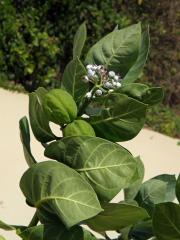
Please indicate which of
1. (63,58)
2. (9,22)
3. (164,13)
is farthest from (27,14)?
(164,13)

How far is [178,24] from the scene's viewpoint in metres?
7.52

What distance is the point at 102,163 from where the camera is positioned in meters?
0.85

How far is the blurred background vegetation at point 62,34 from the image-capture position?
259 inches

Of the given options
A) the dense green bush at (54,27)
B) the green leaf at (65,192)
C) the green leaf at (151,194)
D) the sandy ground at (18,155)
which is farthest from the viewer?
the dense green bush at (54,27)

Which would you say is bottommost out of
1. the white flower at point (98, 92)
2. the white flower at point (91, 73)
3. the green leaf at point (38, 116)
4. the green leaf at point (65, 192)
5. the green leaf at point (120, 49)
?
the green leaf at point (65, 192)

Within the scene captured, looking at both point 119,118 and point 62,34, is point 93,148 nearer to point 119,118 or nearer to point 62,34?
point 119,118

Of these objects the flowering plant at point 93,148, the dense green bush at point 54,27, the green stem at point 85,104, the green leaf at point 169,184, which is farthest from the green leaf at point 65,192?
the dense green bush at point 54,27

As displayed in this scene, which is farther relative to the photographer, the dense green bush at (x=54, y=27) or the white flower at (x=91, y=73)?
the dense green bush at (x=54, y=27)

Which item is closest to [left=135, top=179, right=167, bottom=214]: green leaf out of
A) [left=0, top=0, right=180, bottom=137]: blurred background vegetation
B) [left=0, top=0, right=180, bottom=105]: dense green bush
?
[left=0, top=0, right=180, bottom=137]: blurred background vegetation

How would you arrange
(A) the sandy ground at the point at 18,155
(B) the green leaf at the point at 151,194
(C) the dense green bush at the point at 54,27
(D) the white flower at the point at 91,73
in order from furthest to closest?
(C) the dense green bush at the point at 54,27
(A) the sandy ground at the point at 18,155
(B) the green leaf at the point at 151,194
(D) the white flower at the point at 91,73

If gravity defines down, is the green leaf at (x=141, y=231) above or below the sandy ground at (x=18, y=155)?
above

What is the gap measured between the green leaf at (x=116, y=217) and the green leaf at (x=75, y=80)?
17 centimetres

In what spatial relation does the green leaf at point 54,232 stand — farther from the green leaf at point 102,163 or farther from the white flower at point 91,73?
the white flower at point 91,73

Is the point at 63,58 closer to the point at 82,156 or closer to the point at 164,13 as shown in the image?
the point at 164,13
